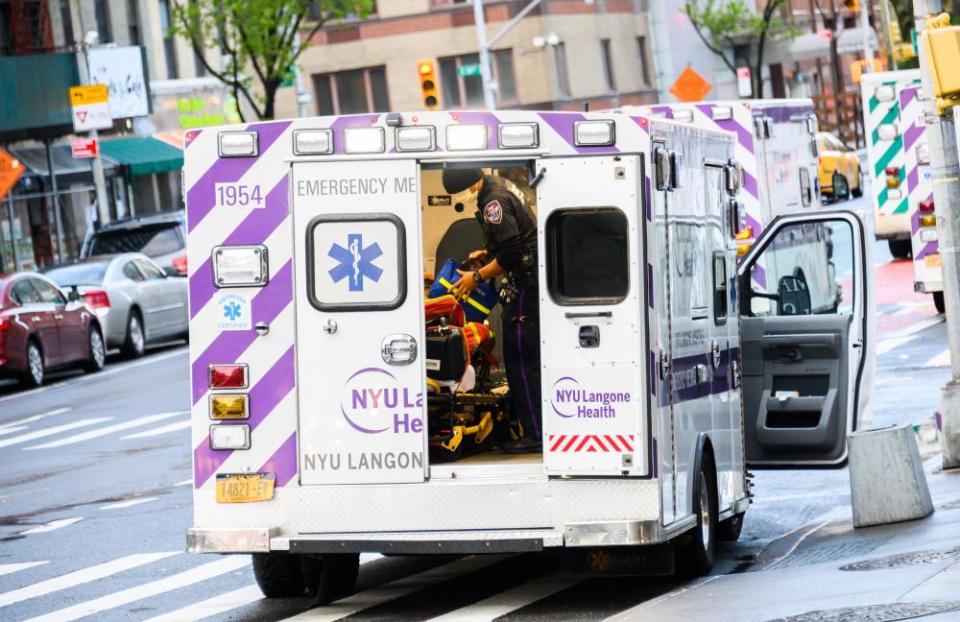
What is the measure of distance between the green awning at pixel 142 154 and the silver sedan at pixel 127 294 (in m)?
18.2

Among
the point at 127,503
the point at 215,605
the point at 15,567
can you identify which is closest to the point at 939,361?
the point at 127,503

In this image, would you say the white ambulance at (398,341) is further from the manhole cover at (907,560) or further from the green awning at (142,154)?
the green awning at (142,154)

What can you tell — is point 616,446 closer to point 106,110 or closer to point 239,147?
point 239,147

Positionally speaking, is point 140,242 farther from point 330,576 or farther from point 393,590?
point 330,576

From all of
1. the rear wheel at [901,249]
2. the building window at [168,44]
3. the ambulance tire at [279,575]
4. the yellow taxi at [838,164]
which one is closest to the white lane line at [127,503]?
the ambulance tire at [279,575]

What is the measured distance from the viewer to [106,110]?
40031 mm

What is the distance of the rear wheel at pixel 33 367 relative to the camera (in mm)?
26219

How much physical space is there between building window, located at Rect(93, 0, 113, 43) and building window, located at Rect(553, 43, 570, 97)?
24672 mm

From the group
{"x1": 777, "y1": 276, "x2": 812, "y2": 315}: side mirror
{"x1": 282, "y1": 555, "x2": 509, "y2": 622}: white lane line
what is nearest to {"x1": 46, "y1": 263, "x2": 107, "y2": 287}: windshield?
{"x1": 777, "y1": 276, "x2": 812, "y2": 315}: side mirror

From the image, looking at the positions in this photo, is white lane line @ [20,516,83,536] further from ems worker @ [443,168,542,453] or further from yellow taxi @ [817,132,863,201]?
yellow taxi @ [817,132,863,201]

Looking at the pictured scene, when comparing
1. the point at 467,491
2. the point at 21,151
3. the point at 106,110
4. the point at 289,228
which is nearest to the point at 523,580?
the point at 467,491

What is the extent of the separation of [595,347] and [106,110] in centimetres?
3187

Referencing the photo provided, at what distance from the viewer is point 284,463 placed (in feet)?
32.0

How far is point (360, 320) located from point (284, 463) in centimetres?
81
